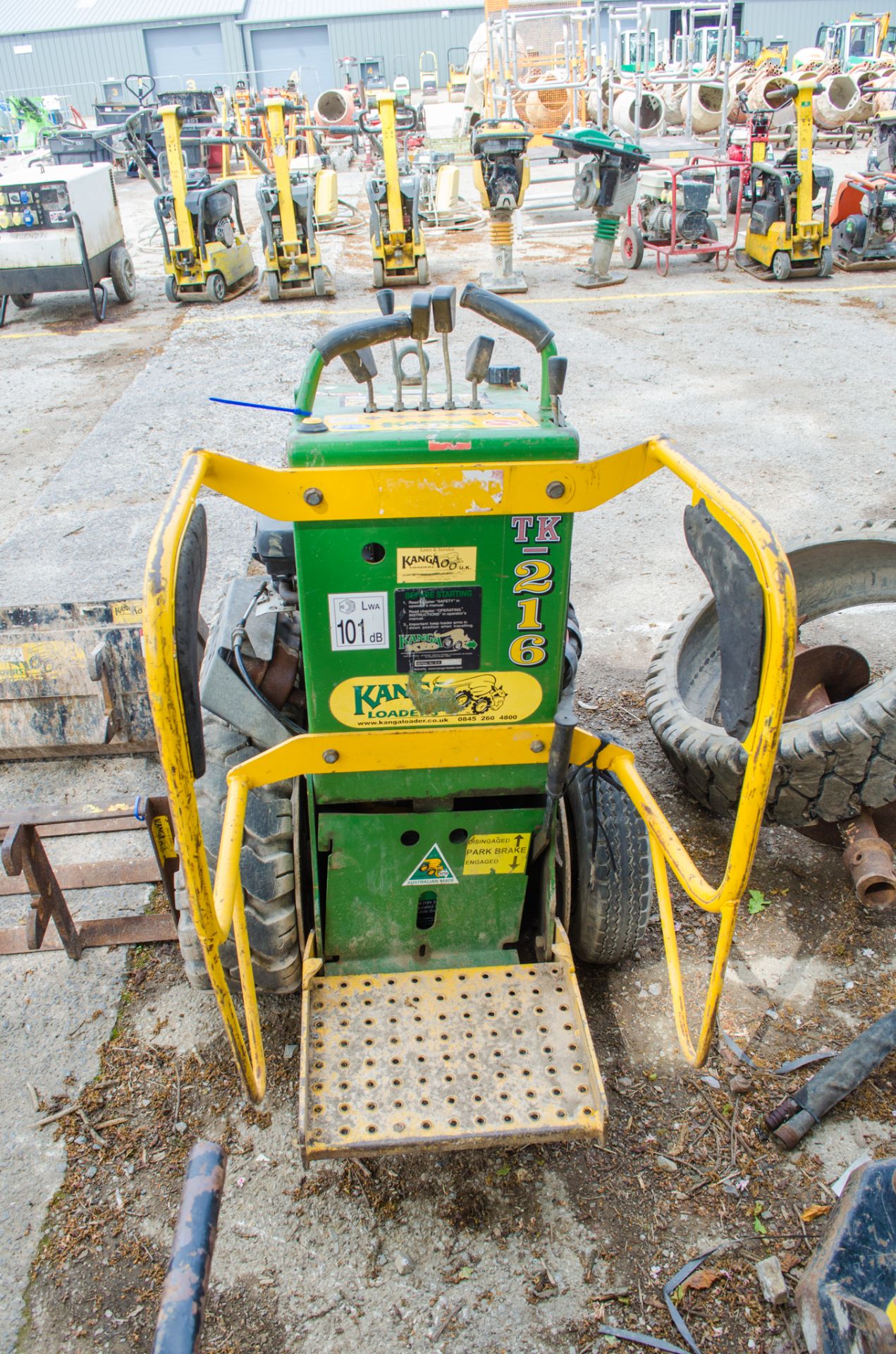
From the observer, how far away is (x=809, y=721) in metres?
2.99

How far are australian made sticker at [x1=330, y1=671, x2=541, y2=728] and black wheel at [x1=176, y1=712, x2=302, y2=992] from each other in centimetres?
38

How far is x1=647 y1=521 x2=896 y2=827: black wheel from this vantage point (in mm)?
2902

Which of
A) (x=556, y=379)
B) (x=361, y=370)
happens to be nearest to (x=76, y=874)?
(x=361, y=370)

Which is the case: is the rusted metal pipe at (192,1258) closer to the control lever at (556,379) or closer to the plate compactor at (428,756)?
the plate compactor at (428,756)

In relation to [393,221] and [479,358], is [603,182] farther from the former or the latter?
[479,358]

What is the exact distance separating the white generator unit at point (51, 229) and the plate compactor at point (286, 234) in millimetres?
1856

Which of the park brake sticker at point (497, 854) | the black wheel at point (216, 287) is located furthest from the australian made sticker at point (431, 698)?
the black wheel at point (216, 287)

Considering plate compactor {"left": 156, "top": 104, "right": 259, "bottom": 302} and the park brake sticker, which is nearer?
the park brake sticker

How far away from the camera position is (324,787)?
7.63ft

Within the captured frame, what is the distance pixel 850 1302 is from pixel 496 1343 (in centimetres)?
72

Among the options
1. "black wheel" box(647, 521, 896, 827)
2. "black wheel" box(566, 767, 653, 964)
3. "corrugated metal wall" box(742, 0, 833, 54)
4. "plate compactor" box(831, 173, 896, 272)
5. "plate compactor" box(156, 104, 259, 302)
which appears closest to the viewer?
"black wheel" box(566, 767, 653, 964)

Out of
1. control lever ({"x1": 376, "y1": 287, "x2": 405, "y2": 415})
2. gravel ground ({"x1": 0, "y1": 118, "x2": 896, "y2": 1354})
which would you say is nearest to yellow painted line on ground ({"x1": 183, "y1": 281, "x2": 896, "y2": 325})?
gravel ground ({"x1": 0, "y1": 118, "x2": 896, "y2": 1354})

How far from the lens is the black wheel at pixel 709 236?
11.6 metres

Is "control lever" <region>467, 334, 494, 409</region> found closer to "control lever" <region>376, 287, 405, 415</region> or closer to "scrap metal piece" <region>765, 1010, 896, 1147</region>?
"control lever" <region>376, 287, 405, 415</region>
